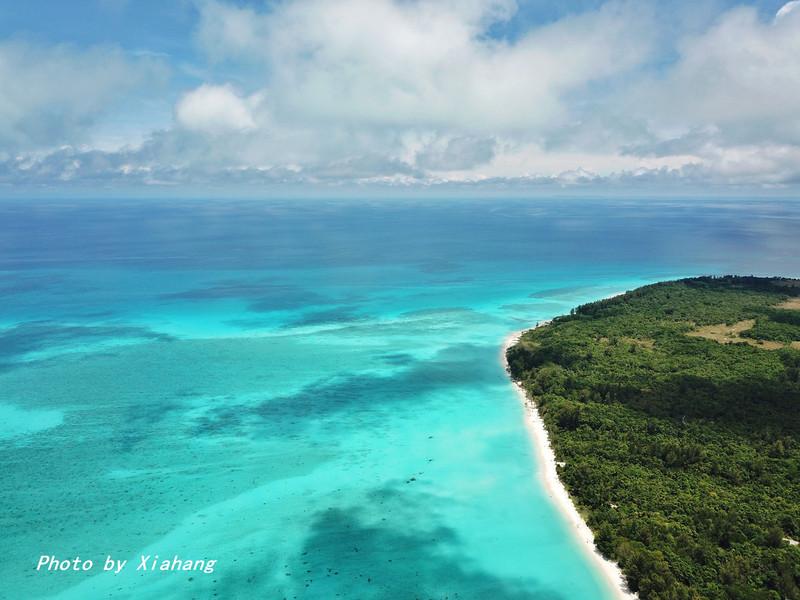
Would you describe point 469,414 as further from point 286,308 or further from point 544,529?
point 286,308

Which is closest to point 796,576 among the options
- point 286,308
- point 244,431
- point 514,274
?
point 244,431

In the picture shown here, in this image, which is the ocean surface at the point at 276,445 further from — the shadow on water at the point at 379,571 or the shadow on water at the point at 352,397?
the shadow on water at the point at 352,397

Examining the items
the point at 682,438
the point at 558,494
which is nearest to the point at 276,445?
the point at 558,494

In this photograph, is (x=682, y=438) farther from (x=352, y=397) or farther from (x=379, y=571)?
Result: (x=352, y=397)

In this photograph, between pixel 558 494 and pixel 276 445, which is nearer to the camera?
pixel 558 494

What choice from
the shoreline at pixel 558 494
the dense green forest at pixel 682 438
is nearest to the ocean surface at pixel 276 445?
the shoreline at pixel 558 494
